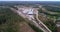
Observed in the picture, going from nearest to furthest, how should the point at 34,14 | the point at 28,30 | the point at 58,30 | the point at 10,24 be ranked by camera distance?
the point at 10,24
the point at 28,30
the point at 34,14
the point at 58,30

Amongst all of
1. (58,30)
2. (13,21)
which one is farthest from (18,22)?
(58,30)

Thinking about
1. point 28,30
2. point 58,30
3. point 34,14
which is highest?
point 28,30

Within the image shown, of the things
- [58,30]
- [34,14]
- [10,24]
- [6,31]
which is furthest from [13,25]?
[58,30]

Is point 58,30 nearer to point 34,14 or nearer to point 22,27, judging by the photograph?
point 34,14

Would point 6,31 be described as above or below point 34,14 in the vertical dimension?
above

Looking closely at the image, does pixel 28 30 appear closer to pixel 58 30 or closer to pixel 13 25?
pixel 13 25

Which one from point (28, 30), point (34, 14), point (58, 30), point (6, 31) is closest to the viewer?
point (6, 31)

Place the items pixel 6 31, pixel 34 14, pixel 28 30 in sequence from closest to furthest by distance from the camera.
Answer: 1. pixel 6 31
2. pixel 28 30
3. pixel 34 14

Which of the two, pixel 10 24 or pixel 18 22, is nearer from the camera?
pixel 10 24

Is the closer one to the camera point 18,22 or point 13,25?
point 13,25
